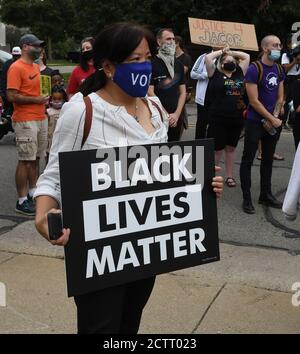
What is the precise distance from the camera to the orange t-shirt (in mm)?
5219

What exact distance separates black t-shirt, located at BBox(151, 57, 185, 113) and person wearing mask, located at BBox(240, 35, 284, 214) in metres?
1.05

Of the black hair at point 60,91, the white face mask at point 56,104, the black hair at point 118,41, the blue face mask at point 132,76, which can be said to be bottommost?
the white face mask at point 56,104

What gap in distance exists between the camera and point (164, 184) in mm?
2184

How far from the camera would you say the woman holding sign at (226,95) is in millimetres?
6027

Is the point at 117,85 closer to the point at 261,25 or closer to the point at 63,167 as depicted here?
the point at 63,167

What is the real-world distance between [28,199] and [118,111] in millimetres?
3672

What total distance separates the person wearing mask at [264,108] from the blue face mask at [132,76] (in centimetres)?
332

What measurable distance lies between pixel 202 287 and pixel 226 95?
2943 millimetres

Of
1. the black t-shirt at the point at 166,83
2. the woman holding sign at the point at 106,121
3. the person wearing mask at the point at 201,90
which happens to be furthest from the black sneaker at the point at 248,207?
the woman holding sign at the point at 106,121

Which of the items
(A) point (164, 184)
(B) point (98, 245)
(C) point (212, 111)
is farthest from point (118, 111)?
(C) point (212, 111)

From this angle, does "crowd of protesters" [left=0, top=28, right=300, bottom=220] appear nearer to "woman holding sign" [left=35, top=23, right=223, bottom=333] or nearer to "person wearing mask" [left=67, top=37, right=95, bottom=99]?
"person wearing mask" [left=67, top=37, right=95, bottom=99]
